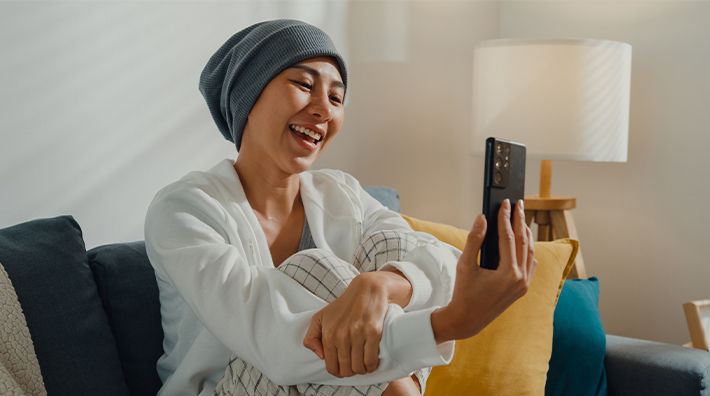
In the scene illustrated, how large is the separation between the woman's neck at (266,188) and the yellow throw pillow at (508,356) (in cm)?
48

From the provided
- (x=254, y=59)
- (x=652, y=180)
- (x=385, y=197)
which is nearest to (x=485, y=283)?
(x=254, y=59)

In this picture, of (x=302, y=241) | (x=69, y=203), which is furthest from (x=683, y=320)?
(x=69, y=203)

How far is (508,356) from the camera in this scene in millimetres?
1433

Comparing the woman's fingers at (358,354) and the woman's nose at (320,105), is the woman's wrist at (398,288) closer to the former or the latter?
the woman's fingers at (358,354)

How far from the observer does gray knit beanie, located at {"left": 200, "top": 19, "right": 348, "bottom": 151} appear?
4.08 feet

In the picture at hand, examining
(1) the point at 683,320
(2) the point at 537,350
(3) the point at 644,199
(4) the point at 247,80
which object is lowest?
(1) the point at 683,320

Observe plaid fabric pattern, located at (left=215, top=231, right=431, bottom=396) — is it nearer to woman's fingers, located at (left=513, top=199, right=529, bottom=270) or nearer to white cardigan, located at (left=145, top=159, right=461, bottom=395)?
white cardigan, located at (left=145, top=159, right=461, bottom=395)

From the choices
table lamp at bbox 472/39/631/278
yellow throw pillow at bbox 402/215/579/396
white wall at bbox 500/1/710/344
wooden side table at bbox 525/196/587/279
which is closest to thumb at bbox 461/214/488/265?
yellow throw pillow at bbox 402/215/579/396

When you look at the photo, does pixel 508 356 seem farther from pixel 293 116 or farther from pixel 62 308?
pixel 62 308

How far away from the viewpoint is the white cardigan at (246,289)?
3.04 feet

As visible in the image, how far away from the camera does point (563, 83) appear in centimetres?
210

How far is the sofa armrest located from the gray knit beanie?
93 cm

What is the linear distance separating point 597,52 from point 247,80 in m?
1.32

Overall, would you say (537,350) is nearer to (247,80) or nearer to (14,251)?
(247,80)
